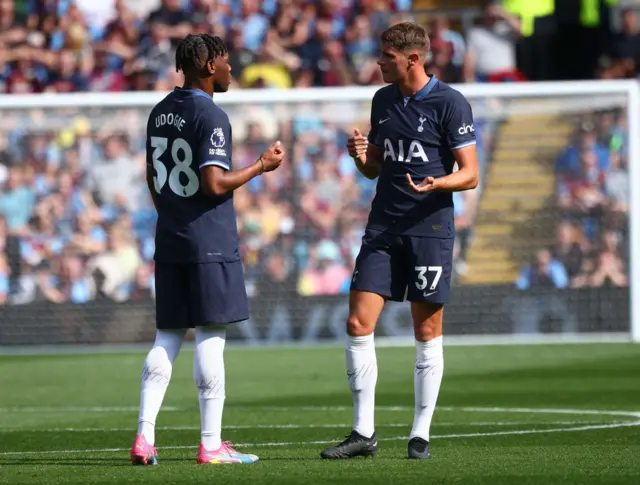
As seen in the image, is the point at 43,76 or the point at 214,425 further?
the point at 43,76

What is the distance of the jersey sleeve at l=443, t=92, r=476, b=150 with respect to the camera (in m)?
7.29

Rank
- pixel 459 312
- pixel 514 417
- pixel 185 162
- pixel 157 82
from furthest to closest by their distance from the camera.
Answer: pixel 157 82 < pixel 459 312 < pixel 514 417 < pixel 185 162

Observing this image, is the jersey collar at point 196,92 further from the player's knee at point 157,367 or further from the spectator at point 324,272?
the spectator at point 324,272

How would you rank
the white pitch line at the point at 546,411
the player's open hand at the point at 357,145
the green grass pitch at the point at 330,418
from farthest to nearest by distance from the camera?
the white pitch line at the point at 546,411
the player's open hand at the point at 357,145
the green grass pitch at the point at 330,418

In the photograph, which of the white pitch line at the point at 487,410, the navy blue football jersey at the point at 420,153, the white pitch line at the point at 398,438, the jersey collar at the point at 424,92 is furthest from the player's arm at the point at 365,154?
the white pitch line at the point at 487,410

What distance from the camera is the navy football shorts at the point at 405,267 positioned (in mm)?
7324

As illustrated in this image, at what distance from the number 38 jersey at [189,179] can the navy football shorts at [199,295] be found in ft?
0.21

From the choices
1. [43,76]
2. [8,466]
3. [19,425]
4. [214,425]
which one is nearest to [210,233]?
[214,425]

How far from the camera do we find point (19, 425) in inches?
397

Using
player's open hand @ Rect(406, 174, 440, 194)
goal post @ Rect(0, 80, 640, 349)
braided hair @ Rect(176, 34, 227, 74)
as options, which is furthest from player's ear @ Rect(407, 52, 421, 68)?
goal post @ Rect(0, 80, 640, 349)

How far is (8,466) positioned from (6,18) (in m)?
14.9

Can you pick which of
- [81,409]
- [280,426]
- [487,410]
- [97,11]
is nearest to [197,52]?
[280,426]

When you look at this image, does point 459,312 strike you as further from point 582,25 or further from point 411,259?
point 411,259

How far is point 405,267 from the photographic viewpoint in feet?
24.4
